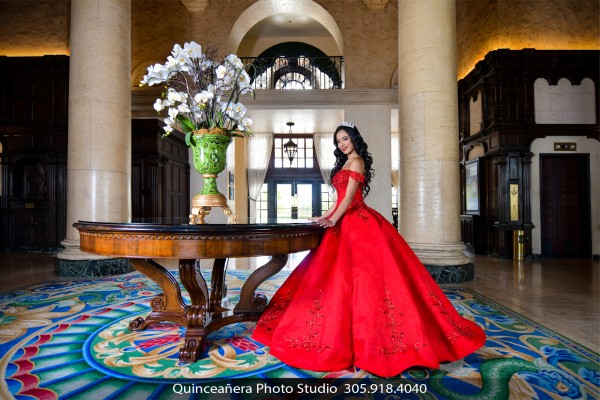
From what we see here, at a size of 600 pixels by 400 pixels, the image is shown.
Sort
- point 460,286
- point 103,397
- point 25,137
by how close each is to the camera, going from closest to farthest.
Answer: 1. point 103,397
2. point 460,286
3. point 25,137

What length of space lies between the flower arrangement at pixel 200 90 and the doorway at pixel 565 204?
7316 mm

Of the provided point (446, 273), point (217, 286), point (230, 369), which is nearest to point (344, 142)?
point (217, 286)

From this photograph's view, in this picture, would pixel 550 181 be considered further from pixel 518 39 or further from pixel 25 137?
pixel 25 137

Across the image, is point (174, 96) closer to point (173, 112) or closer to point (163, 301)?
point (173, 112)

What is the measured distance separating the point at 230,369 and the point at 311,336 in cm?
50

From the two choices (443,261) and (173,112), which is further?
(443,261)

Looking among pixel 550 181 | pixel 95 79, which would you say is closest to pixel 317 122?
pixel 550 181

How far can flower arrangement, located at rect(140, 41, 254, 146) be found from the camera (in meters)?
2.47

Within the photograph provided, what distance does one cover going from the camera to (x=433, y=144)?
458 cm

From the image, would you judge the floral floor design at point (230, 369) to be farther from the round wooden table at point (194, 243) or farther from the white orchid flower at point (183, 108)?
the white orchid flower at point (183, 108)

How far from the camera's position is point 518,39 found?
7723 millimetres

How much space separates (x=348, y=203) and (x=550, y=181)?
23.2 ft

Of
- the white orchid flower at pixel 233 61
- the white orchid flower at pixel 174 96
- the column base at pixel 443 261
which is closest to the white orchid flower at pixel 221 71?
the white orchid flower at pixel 233 61

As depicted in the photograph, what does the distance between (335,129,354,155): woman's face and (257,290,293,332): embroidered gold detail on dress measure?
106cm
